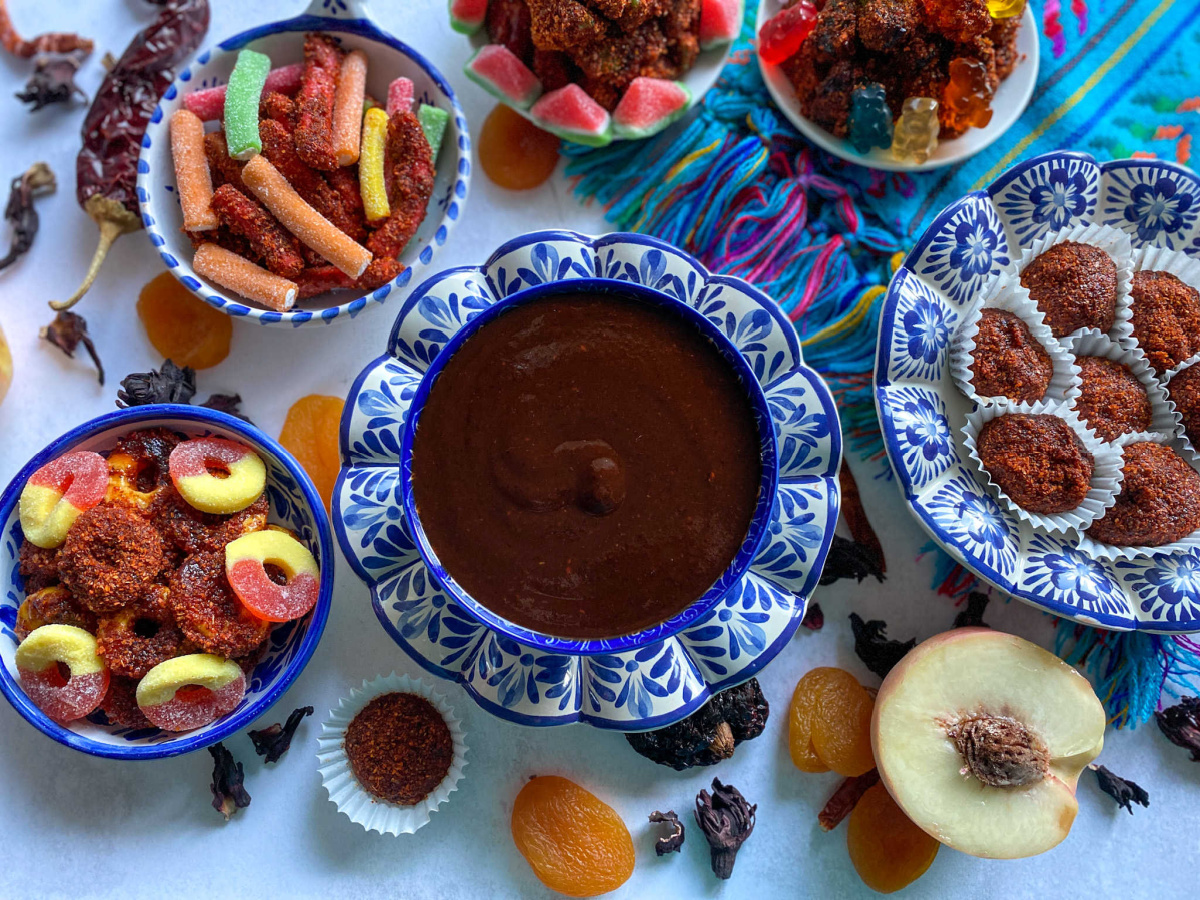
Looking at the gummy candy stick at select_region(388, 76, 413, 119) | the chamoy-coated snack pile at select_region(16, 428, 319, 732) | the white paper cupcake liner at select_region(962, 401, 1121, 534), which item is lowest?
the chamoy-coated snack pile at select_region(16, 428, 319, 732)

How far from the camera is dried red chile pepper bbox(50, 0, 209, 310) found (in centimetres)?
203

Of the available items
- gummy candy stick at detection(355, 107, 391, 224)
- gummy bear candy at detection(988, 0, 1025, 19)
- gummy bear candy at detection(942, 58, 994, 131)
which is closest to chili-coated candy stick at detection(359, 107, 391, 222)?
gummy candy stick at detection(355, 107, 391, 224)

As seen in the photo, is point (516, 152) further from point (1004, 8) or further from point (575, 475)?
point (1004, 8)

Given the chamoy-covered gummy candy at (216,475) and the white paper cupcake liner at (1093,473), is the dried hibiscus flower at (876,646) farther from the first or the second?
the chamoy-covered gummy candy at (216,475)

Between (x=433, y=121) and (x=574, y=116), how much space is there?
32 centimetres

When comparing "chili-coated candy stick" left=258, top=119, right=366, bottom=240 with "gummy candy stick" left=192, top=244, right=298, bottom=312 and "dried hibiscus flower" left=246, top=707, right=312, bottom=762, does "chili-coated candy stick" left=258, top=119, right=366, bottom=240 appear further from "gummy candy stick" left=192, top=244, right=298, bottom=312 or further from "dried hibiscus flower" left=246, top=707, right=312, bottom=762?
"dried hibiscus flower" left=246, top=707, right=312, bottom=762

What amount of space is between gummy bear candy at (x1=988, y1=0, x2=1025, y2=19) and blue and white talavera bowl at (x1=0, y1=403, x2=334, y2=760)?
1836 millimetres

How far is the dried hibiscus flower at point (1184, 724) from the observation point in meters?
1.98

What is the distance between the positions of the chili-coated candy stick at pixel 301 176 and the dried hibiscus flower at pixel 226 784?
1.21m

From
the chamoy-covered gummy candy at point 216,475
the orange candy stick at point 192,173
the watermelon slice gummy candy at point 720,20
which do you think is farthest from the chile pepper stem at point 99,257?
the watermelon slice gummy candy at point 720,20

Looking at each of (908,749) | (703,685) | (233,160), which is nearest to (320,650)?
(703,685)

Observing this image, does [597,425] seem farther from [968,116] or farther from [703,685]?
[968,116]

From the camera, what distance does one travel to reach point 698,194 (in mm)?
2088

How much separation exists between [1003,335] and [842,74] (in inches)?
27.4
